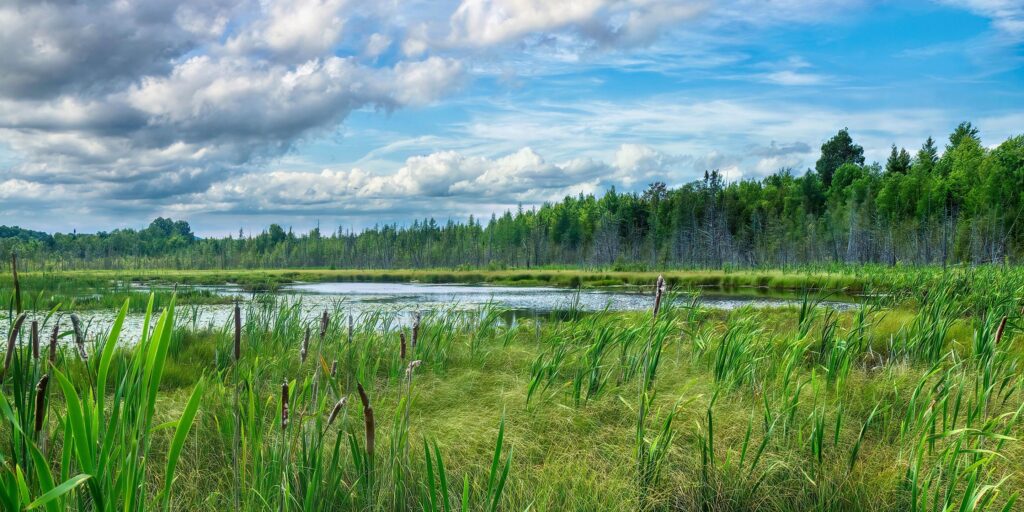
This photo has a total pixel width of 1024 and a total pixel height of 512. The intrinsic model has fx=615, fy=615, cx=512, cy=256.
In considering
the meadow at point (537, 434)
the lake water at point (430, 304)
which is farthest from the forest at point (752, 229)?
the meadow at point (537, 434)

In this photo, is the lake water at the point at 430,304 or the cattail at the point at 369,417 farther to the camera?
the lake water at the point at 430,304

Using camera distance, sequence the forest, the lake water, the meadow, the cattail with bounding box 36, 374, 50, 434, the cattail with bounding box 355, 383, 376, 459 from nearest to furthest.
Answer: the cattail with bounding box 36, 374, 50, 434
the cattail with bounding box 355, 383, 376, 459
the meadow
the lake water
the forest

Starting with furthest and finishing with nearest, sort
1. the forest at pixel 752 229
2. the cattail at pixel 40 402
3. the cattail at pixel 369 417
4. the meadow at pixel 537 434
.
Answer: the forest at pixel 752 229 → the meadow at pixel 537 434 → the cattail at pixel 369 417 → the cattail at pixel 40 402

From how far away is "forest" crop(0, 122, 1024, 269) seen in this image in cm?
5322

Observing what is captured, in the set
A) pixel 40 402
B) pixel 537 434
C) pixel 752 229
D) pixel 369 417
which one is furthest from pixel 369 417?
pixel 752 229

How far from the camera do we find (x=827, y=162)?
9081cm

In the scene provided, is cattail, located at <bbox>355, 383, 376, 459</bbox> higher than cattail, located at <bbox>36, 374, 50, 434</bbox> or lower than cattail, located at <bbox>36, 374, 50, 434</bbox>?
lower

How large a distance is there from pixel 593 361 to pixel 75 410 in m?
4.75

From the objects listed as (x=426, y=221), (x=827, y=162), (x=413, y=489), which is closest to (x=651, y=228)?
(x=827, y=162)

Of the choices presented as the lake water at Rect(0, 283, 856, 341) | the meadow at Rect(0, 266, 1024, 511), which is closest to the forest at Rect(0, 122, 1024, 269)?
the lake water at Rect(0, 283, 856, 341)

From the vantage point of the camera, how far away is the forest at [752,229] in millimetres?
53219

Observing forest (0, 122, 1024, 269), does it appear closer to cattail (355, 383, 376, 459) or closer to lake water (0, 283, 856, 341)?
lake water (0, 283, 856, 341)

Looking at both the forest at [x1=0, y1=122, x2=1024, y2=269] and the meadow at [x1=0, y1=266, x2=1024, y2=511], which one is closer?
the meadow at [x1=0, y1=266, x2=1024, y2=511]

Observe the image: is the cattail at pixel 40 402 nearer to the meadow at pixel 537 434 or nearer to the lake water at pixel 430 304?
the meadow at pixel 537 434
